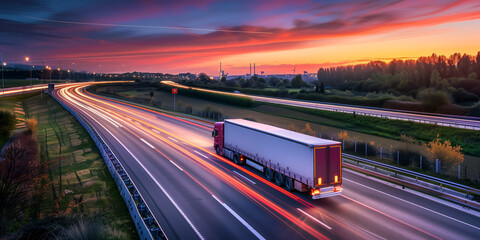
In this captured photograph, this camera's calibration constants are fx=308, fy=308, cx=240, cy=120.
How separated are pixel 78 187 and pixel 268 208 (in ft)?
42.5

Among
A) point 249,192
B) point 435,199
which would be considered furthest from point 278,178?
A: point 435,199

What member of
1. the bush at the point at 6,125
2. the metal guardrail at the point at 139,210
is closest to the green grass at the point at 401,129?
the metal guardrail at the point at 139,210

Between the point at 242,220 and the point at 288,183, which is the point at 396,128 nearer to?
the point at 288,183

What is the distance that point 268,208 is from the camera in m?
16.7

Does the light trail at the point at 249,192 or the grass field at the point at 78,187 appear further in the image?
Result: the grass field at the point at 78,187

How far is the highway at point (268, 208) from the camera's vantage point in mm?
13945

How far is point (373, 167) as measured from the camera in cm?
2434

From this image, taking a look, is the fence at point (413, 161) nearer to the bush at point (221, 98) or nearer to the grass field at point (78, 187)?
the grass field at point (78, 187)

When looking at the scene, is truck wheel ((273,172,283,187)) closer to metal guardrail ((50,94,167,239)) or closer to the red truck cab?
metal guardrail ((50,94,167,239))

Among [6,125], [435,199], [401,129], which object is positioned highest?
[6,125]

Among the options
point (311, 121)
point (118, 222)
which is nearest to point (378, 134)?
point (311, 121)

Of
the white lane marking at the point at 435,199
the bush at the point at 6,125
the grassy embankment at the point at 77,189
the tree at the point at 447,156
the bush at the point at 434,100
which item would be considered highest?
the bush at the point at 434,100

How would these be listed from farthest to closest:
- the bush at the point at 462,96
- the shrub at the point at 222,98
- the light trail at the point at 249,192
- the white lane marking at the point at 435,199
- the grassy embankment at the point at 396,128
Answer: the shrub at the point at 222,98
the bush at the point at 462,96
the grassy embankment at the point at 396,128
the white lane marking at the point at 435,199
the light trail at the point at 249,192

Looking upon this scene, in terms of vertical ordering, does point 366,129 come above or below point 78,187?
above
